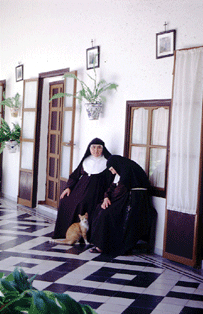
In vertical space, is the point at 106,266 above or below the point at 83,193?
below

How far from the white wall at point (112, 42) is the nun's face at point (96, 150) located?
0.28 meters

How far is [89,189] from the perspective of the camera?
5848 mm

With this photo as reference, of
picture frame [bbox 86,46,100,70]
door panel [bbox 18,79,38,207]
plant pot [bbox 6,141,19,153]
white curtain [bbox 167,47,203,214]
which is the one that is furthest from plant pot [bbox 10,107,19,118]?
white curtain [bbox 167,47,203,214]

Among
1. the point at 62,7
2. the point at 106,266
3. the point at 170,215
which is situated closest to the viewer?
the point at 106,266

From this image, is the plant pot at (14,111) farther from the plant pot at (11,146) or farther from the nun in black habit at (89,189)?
the nun in black habit at (89,189)

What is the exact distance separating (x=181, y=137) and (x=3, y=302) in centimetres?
423

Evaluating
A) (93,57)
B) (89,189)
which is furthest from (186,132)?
(93,57)

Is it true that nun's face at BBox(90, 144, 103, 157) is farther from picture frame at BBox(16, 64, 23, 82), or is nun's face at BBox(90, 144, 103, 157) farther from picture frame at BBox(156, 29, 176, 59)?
picture frame at BBox(16, 64, 23, 82)

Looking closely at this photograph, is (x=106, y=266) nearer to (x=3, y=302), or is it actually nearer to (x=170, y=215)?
(x=170, y=215)

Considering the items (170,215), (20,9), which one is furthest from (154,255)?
(20,9)

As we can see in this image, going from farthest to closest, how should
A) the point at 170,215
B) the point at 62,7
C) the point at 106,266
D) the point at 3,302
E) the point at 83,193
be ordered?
the point at 62,7, the point at 83,193, the point at 170,215, the point at 106,266, the point at 3,302

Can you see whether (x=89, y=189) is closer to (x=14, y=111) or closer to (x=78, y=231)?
(x=78, y=231)

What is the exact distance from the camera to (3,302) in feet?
2.63

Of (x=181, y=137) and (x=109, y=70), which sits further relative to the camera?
(x=109, y=70)
